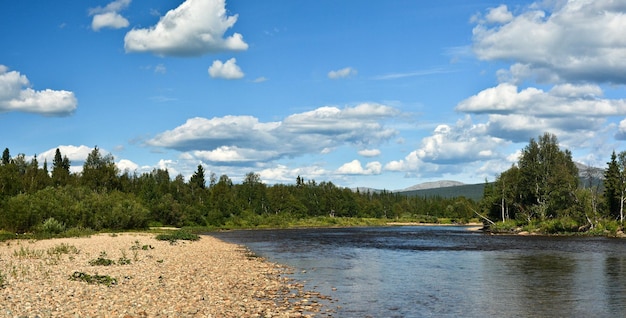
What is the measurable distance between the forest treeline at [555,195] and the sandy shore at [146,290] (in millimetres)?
85497

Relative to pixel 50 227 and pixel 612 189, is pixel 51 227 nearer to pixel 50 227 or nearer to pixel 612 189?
pixel 50 227

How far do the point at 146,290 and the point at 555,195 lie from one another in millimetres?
103689

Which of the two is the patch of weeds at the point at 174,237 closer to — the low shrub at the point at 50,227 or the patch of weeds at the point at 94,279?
the low shrub at the point at 50,227

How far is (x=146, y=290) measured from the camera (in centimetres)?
2589

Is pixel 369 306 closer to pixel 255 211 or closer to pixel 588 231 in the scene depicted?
pixel 588 231

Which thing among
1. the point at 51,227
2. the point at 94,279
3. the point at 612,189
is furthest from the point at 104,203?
the point at 612,189

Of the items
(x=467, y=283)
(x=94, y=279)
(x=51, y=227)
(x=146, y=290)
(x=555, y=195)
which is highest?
(x=555, y=195)

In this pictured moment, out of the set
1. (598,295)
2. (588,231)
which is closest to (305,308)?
(598,295)

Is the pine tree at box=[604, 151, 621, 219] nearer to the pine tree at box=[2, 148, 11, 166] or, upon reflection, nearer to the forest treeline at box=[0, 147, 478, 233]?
the forest treeline at box=[0, 147, 478, 233]

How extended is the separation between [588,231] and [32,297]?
4164 inches

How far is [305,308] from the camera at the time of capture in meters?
24.7

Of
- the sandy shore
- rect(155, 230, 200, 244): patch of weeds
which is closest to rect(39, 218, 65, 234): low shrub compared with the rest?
rect(155, 230, 200, 244): patch of weeds

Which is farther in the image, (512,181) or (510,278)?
(512,181)

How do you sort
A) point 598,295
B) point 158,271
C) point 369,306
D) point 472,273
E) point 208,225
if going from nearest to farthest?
point 369,306 → point 598,295 → point 158,271 → point 472,273 → point 208,225
